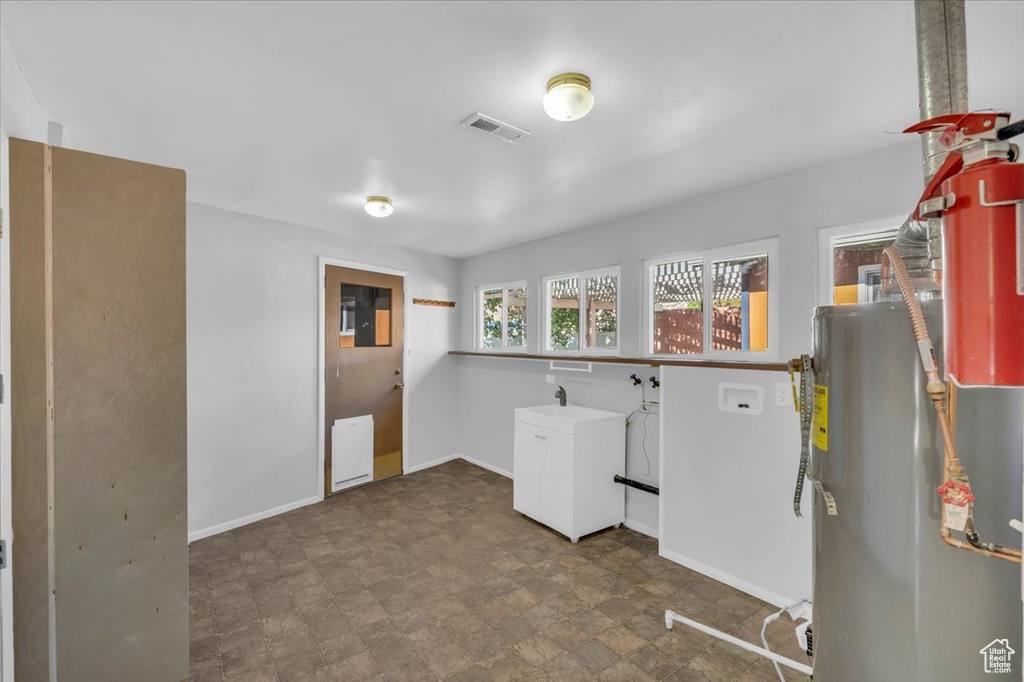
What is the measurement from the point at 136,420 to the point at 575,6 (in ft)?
6.95

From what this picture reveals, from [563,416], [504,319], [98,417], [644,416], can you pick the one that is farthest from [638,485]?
[98,417]

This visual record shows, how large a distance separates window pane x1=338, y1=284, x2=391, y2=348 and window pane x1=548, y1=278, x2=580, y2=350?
1.78 m

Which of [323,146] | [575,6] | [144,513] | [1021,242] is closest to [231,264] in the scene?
[323,146]

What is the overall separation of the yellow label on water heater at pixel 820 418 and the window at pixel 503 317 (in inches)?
144

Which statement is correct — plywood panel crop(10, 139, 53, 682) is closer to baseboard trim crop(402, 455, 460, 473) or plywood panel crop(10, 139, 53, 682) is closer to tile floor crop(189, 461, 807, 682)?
tile floor crop(189, 461, 807, 682)

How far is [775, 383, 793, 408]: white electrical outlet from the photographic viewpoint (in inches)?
94.9

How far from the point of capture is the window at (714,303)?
2920 millimetres

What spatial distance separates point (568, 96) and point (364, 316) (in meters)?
3.40

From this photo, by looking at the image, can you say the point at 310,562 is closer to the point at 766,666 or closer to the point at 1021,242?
the point at 766,666

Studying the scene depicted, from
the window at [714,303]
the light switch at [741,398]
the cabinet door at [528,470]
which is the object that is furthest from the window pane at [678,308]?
the cabinet door at [528,470]

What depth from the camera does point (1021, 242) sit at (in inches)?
26.8

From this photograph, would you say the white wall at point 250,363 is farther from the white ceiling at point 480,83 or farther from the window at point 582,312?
the window at point 582,312

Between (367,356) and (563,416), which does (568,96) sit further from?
(367,356)

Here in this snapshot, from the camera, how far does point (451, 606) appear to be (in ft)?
8.21
